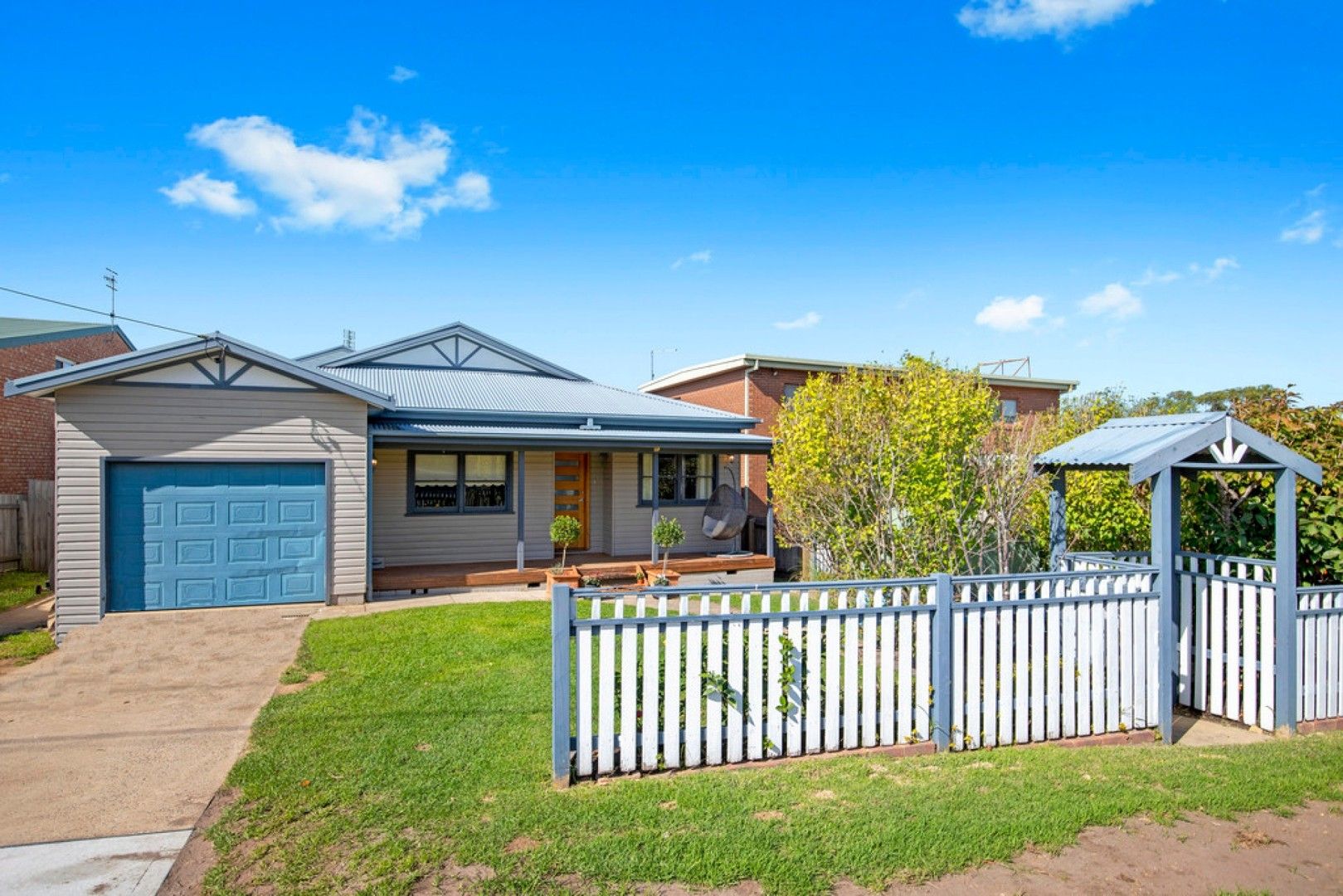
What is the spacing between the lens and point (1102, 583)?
19.6 feet

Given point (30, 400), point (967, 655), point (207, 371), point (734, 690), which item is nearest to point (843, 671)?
point (734, 690)

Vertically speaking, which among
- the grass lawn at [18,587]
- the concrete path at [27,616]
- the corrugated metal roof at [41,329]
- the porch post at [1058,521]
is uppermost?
the corrugated metal roof at [41,329]

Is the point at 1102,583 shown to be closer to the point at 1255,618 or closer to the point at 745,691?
the point at 1255,618

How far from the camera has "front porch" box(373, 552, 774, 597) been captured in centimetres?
1234

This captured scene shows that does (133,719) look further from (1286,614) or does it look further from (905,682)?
(1286,614)

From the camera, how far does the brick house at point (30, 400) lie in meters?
16.2

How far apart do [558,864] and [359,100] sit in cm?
1333

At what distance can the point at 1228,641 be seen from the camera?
21.4 feet

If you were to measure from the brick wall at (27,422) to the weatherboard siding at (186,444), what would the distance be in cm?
738

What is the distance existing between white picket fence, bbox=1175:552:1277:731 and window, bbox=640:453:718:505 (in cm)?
1014

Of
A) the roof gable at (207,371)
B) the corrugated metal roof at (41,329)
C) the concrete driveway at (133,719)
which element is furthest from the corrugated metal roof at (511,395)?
the corrugated metal roof at (41,329)

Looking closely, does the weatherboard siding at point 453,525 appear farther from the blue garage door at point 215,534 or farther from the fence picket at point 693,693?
the fence picket at point 693,693

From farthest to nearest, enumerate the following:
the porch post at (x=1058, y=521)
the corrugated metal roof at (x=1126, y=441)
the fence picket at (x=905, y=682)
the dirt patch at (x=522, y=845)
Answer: the porch post at (x=1058, y=521) < the corrugated metal roof at (x=1126, y=441) < the fence picket at (x=905, y=682) < the dirt patch at (x=522, y=845)

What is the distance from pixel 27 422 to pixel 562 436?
13.5 m
